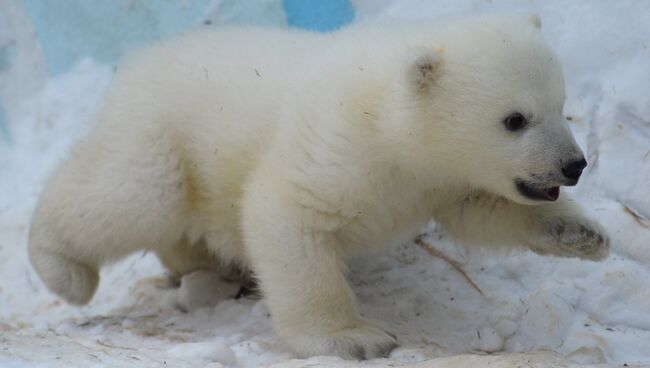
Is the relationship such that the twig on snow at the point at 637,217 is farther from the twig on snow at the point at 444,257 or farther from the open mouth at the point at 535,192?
the open mouth at the point at 535,192

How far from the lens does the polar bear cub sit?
358 cm

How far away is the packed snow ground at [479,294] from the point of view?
3.78 meters

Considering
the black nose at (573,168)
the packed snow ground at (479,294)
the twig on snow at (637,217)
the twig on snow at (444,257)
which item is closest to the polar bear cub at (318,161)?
the black nose at (573,168)

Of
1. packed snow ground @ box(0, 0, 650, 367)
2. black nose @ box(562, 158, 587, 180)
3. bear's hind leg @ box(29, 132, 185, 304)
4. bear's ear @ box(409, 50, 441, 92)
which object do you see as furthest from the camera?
bear's hind leg @ box(29, 132, 185, 304)

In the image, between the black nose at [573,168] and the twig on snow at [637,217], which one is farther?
the twig on snow at [637,217]

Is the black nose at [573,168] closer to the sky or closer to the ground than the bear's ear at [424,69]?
closer to the ground

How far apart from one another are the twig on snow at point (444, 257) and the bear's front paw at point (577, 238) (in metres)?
0.61

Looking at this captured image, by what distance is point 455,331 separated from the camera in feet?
13.9

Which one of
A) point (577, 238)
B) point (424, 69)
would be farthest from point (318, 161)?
point (577, 238)

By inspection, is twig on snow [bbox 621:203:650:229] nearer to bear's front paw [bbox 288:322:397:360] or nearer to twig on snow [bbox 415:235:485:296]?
twig on snow [bbox 415:235:485:296]

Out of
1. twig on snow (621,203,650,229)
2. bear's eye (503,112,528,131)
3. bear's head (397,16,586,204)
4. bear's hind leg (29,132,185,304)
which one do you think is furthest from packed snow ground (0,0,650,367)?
bear's eye (503,112,528,131)

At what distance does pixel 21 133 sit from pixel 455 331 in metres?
3.55

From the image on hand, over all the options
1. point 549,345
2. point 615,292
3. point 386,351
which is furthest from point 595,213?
point 386,351

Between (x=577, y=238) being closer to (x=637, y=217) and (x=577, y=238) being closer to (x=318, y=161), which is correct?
(x=637, y=217)
